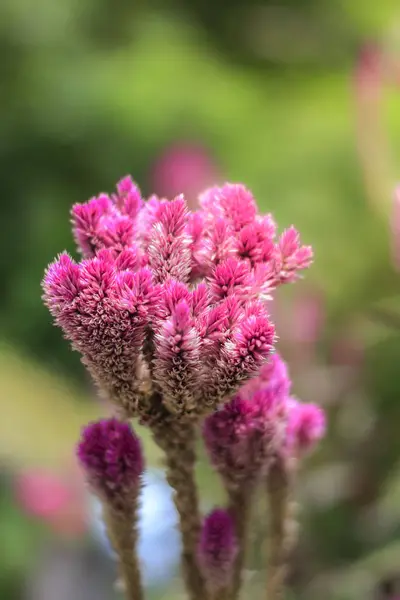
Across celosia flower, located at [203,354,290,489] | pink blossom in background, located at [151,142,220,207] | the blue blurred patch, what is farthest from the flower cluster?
pink blossom in background, located at [151,142,220,207]

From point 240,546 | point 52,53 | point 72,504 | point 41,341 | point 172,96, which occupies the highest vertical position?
point 52,53

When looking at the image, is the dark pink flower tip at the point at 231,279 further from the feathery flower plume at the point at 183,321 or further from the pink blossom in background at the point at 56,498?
the pink blossom in background at the point at 56,498

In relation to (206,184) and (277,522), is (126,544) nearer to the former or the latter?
(277,522)

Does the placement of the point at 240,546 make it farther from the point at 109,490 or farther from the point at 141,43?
the point at 141,43

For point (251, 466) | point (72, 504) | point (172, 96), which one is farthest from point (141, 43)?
point (251, 466)

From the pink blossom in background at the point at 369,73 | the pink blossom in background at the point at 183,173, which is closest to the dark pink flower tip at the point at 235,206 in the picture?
the pink blossom in background at the point at 369,73

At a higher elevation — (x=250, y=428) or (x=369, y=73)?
(x=369, y=73)

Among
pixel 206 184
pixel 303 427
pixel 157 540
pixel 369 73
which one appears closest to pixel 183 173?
pixel 206 184
